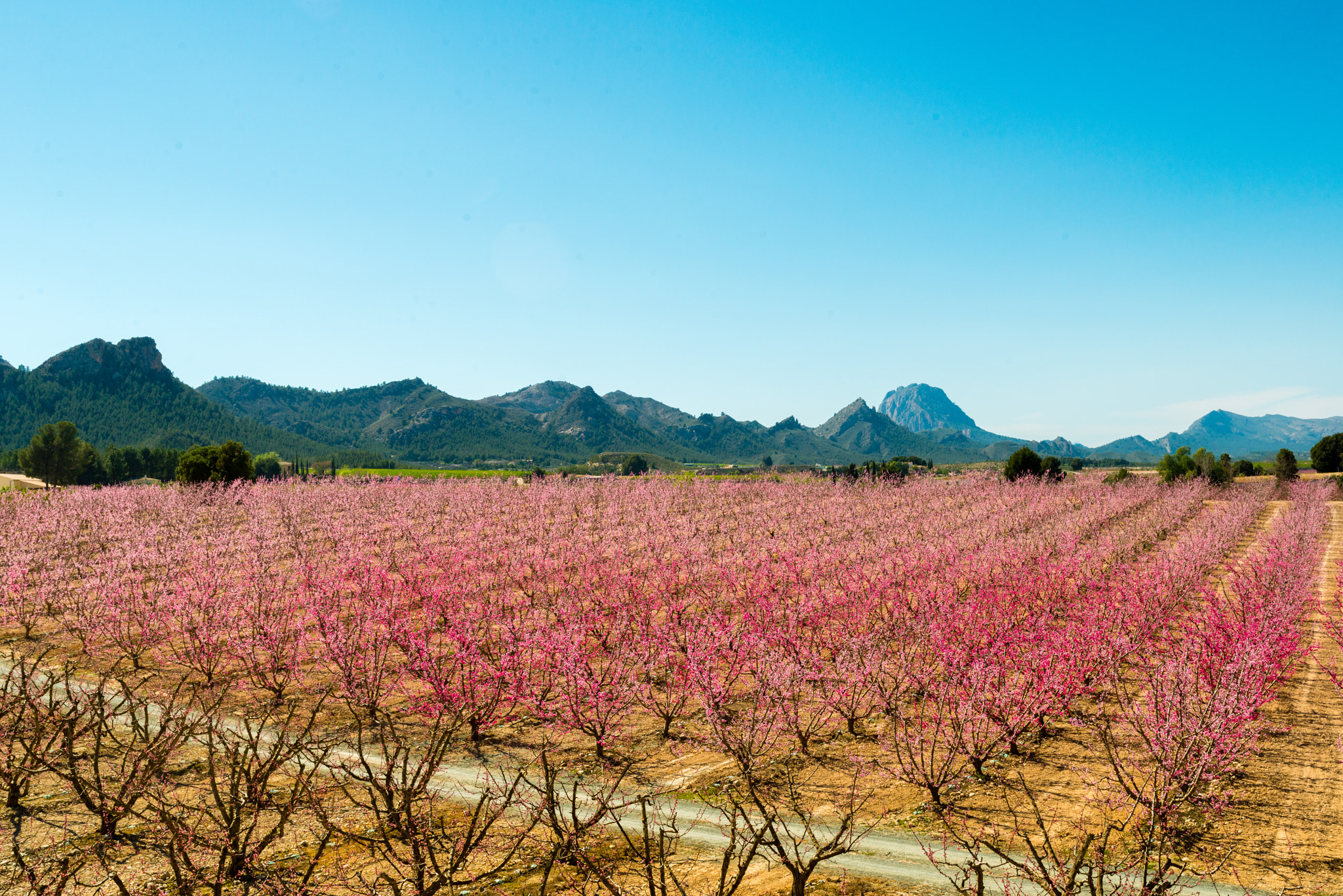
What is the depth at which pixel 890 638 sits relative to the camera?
15078 millimetres

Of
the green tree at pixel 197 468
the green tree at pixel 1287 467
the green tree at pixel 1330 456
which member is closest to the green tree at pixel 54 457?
the green tree at pixel 197 468

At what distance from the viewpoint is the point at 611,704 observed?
40.6 ft

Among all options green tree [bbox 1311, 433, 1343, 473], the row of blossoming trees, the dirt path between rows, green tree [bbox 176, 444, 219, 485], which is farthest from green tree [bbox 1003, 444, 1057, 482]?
green tree [bbox 176, 444, 219, 485]

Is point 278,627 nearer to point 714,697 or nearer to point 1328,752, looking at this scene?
point 714,697

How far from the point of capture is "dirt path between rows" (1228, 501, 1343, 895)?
8148mm

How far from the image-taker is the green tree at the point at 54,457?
283 ft

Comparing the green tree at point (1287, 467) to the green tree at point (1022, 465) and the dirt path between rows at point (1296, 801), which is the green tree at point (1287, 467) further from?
the dirt path between rows at point (1296, 801)

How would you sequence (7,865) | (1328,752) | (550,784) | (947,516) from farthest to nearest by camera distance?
(947,516), (1328,752), (7,865), (550,784)

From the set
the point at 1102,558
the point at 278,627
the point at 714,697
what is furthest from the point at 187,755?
the point at 1102,558

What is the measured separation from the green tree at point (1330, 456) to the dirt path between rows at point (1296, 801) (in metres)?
113

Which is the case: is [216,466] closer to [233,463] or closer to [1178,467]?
[233,463]

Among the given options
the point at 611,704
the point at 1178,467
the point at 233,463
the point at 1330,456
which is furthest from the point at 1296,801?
the point at 1330,456

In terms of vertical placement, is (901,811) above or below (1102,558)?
below

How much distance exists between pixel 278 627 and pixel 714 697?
992cm
